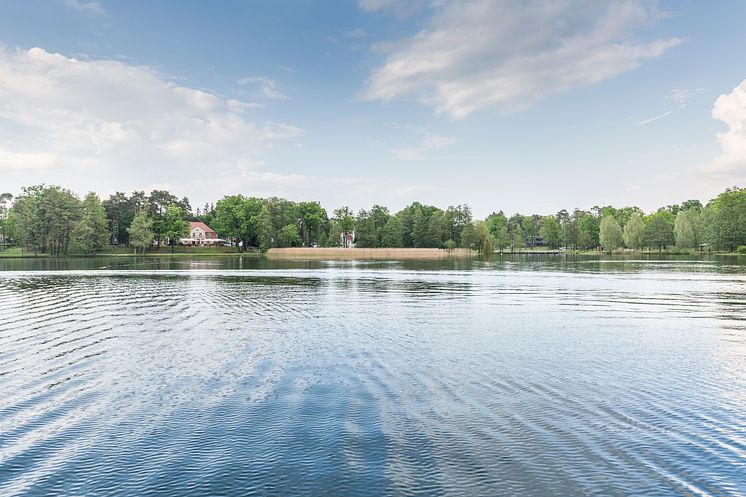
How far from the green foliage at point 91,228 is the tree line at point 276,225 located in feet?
0.78

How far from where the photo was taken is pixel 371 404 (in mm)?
11852

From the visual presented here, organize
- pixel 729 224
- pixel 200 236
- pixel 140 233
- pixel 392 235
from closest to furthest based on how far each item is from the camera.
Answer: pixel 140 233 < pixel 729 224 < pixel 392 235 < pixel 200 236

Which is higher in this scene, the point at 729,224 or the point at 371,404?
the point at 729,224

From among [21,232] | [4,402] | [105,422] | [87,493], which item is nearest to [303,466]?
[87,493]

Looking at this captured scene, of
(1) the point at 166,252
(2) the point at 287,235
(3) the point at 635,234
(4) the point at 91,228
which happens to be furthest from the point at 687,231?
(4) the point at 91,228

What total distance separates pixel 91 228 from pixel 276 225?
5179 cm

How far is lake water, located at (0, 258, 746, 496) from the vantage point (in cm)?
821

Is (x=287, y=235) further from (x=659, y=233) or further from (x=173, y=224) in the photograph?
(x=659, y=233)

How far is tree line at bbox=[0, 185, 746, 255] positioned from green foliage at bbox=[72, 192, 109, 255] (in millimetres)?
237

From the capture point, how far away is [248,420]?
10758 millimetres

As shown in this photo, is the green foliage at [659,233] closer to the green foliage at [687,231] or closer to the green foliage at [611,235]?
the green foliage at [687,231]

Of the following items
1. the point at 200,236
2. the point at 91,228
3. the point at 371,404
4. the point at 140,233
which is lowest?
the point at 371,404

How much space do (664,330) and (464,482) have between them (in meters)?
18.0

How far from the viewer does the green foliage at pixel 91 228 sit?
383ft
